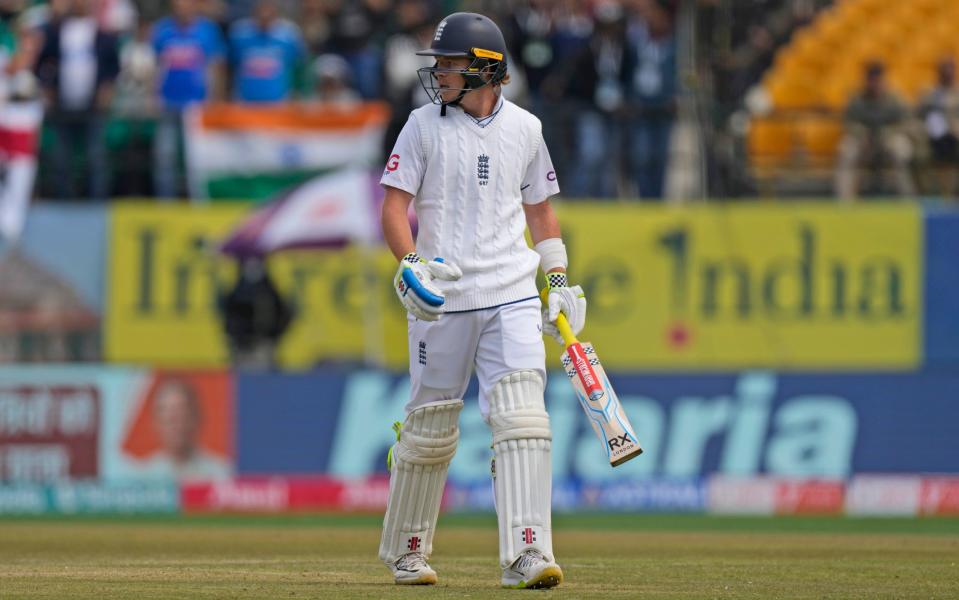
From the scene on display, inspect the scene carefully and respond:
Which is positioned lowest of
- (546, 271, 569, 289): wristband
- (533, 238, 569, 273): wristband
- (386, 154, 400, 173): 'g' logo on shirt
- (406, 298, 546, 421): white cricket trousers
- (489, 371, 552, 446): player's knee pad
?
(489, 371, 552, 446): player's knee pad

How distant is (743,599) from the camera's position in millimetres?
6715

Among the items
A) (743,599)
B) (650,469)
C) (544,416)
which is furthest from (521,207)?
(650,469)

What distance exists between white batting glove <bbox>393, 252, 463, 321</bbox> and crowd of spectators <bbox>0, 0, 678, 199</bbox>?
8.75m

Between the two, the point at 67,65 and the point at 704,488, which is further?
Answer: the point at 67,65

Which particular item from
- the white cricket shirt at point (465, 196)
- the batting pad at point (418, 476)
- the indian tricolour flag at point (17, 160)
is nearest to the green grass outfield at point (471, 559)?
the batting pad at point (418, 476)

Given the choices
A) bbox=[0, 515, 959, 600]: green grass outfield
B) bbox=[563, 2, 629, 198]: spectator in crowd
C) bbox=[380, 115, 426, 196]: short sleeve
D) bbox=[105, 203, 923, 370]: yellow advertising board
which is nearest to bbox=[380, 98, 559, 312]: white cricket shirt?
bbox=[380, 115, 426, 196]: short sleeve

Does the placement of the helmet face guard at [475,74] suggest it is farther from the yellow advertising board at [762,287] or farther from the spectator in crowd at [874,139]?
the spectator in crowd at [874,139]

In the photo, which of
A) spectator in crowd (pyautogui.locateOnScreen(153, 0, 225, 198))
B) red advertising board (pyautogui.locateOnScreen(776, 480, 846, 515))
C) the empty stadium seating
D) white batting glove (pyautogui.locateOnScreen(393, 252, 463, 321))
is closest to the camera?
white batting glove (pyautogui.locateOnScreen(393, 252, 463, 321))

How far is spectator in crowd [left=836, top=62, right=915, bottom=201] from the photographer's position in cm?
1594

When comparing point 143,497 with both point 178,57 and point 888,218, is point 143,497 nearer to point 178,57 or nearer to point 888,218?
point 178,57

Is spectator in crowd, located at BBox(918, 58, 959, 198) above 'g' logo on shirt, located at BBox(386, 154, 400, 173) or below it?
below

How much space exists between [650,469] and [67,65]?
6437 millimetres

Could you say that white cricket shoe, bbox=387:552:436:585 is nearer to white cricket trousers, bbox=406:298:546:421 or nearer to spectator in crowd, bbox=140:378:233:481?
white cricket trousers, bbox=406:298:546:421

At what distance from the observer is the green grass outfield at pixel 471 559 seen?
7.07 metres
